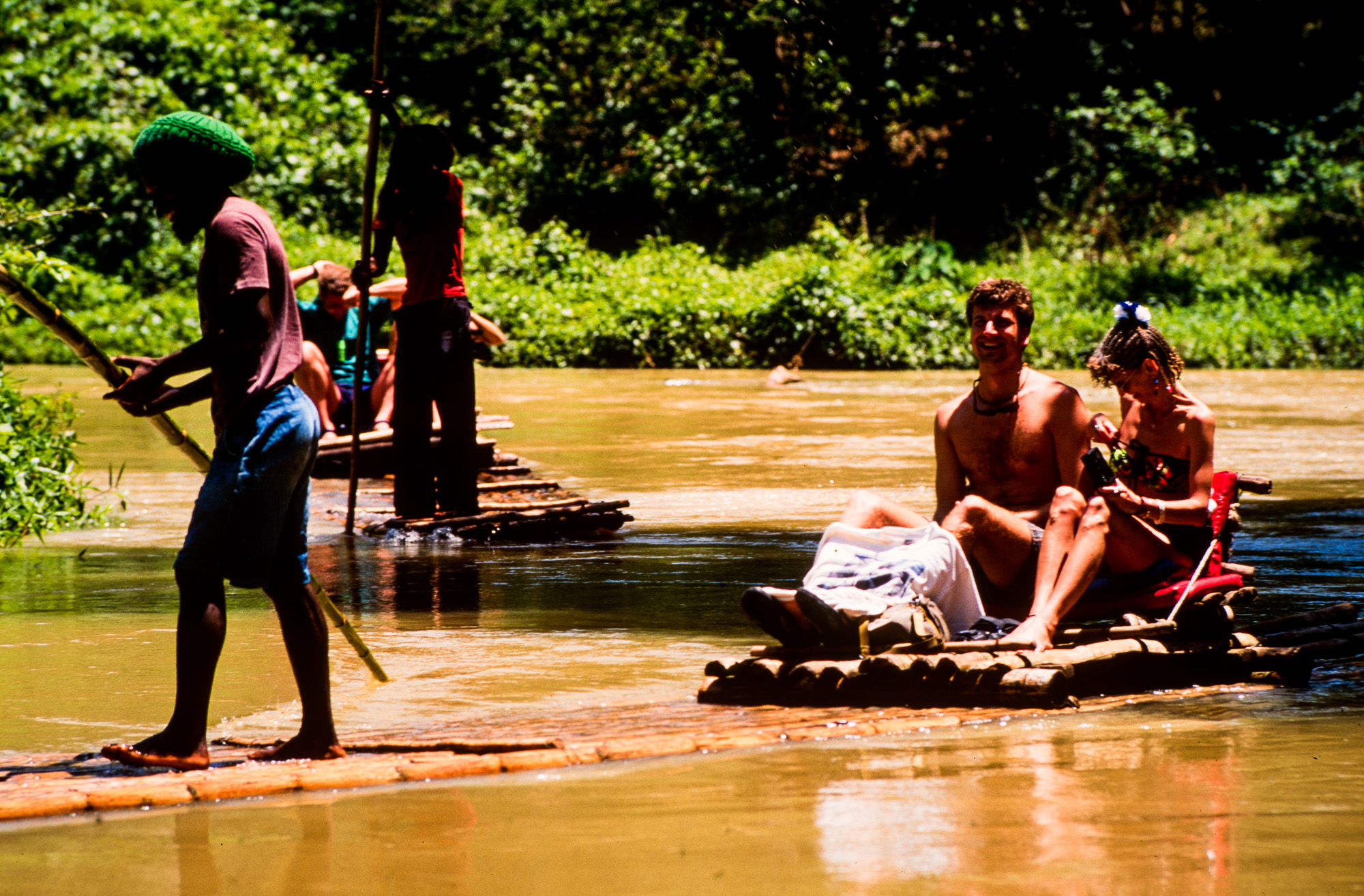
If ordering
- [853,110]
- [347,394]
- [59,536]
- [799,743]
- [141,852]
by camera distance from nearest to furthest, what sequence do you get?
[141,852] → [799,743] → [59,536] → [347,394] → [853,110]

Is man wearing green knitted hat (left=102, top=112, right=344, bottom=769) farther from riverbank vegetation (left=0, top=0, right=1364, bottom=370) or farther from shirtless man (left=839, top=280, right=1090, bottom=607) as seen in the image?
riverbank vegetation (left=0, top=0, right=1364, bottom=370)

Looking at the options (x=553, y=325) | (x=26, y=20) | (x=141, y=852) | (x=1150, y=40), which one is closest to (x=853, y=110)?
(x=1150, y=40)

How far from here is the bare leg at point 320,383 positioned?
10336 millimetres

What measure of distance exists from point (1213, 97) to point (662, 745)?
28737mm

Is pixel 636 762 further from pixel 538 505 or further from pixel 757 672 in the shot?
pixel 538 505

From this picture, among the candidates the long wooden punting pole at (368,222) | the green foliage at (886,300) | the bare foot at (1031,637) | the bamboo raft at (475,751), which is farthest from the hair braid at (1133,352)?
the green foliage at (886,300)

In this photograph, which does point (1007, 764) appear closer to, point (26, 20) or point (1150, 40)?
point (26, 20)

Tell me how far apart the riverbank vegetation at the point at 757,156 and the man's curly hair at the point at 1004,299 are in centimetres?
1735

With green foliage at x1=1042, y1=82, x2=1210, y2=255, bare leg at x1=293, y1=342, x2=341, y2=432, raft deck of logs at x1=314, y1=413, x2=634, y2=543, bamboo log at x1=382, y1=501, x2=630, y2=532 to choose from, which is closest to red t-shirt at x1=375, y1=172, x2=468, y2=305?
raft deck of logs at x1=314, y1=413, x2=634, y2=543

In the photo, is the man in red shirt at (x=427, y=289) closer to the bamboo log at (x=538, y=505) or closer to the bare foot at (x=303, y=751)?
the bamboo log at (x=538, y=505)

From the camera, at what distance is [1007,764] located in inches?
167

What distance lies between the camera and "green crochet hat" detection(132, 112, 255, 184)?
439cm

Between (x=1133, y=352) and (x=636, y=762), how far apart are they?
2335mm

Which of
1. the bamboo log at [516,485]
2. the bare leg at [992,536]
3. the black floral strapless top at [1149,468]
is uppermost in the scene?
the black floral strapless top at [1149,468]
